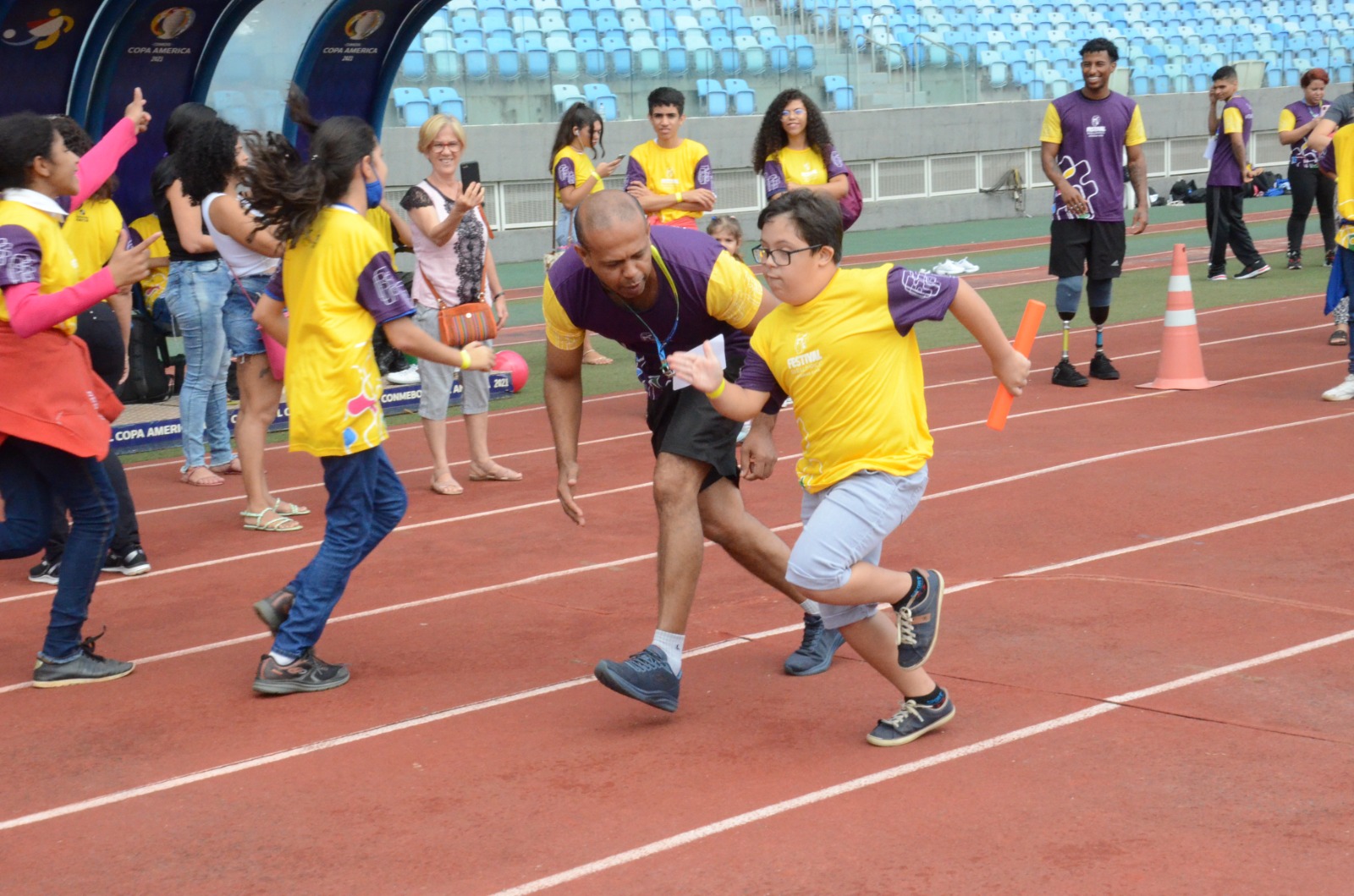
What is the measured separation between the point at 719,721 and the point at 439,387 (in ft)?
13.3

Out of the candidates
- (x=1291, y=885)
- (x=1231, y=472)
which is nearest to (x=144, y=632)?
(x=1291, y=885)

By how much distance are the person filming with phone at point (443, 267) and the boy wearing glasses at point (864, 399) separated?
159 inches

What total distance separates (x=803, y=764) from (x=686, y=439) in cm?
112

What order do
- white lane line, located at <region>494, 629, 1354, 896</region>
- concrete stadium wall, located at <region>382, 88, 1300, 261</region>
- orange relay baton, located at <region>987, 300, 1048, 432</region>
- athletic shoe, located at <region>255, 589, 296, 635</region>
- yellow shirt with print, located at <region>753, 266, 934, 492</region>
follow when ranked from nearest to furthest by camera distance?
white lane line, located at <region>494, 629, 1354, 896</region> → yellow shirt with print, located at <region>753, 266, 934, 492</region> → orange relay baton, located at <region>987, 300, 1048, 432</region> → athletic shoe, located at <region>255, 589, 296, 635</region> → concrete stadium wall, located at <region>382, 88, 1300, 261</region>

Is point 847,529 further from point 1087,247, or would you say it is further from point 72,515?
point 1087,247

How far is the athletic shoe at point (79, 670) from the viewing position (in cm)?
530

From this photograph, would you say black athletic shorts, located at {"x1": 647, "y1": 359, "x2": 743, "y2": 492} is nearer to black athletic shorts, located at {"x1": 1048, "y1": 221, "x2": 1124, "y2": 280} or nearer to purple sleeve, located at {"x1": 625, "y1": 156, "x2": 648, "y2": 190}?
purple sleeve, located at {"x1": 625, "y1": 156, "x2": 648, "y2": 190}

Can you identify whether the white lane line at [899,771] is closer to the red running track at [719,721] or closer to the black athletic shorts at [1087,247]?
the red running track at [719,721]

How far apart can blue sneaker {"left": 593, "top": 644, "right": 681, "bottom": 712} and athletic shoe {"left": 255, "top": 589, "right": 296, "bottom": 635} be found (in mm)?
1371

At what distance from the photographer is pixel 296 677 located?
5.13m

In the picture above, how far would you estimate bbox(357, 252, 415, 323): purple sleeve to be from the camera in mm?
5051

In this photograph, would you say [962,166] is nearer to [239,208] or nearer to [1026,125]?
[1026,125]

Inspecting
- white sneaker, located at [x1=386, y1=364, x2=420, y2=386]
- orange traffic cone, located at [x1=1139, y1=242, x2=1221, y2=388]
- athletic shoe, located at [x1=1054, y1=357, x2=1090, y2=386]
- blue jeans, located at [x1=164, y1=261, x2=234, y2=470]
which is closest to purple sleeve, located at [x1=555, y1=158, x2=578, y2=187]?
white sneaker, located at [x1=386, y1=364, x2=420, y2=386]

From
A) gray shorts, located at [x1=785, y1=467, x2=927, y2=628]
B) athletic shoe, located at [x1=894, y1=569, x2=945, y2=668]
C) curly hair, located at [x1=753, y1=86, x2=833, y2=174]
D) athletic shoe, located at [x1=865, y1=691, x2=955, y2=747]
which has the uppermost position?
curly hair, located at [x1=753, y1=86, x2=833, y2=174]
